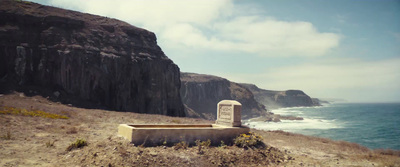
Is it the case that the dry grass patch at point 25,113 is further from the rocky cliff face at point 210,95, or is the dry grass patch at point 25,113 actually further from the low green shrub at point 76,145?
the rocky cliff face at point 210,95

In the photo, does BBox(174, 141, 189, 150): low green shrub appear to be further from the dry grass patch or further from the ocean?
the ocean

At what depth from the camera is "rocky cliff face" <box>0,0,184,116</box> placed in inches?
1261

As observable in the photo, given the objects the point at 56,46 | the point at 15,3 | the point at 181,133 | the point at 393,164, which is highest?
the point at 15,3

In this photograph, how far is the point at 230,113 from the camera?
14.7m

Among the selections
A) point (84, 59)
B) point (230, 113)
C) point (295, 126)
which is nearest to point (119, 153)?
point (230, 113)

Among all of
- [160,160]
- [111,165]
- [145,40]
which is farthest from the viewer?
[145,40]

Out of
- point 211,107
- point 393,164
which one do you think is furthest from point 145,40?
point 211,107

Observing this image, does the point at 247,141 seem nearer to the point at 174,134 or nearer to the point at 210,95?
the point at 174,134

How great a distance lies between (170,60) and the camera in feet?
167

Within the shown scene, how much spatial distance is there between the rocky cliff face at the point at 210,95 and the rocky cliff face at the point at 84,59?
5556cm

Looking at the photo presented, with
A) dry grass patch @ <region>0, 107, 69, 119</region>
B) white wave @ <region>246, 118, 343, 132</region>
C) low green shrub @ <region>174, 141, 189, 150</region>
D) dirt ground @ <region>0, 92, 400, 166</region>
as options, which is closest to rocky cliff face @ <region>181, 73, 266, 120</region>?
white wave @ <region>246, 118, 343, 132</region>

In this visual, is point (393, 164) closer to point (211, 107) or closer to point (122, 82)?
point (122, 82)

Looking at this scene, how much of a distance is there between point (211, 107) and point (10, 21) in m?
82.5

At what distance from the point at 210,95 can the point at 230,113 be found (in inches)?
3945
